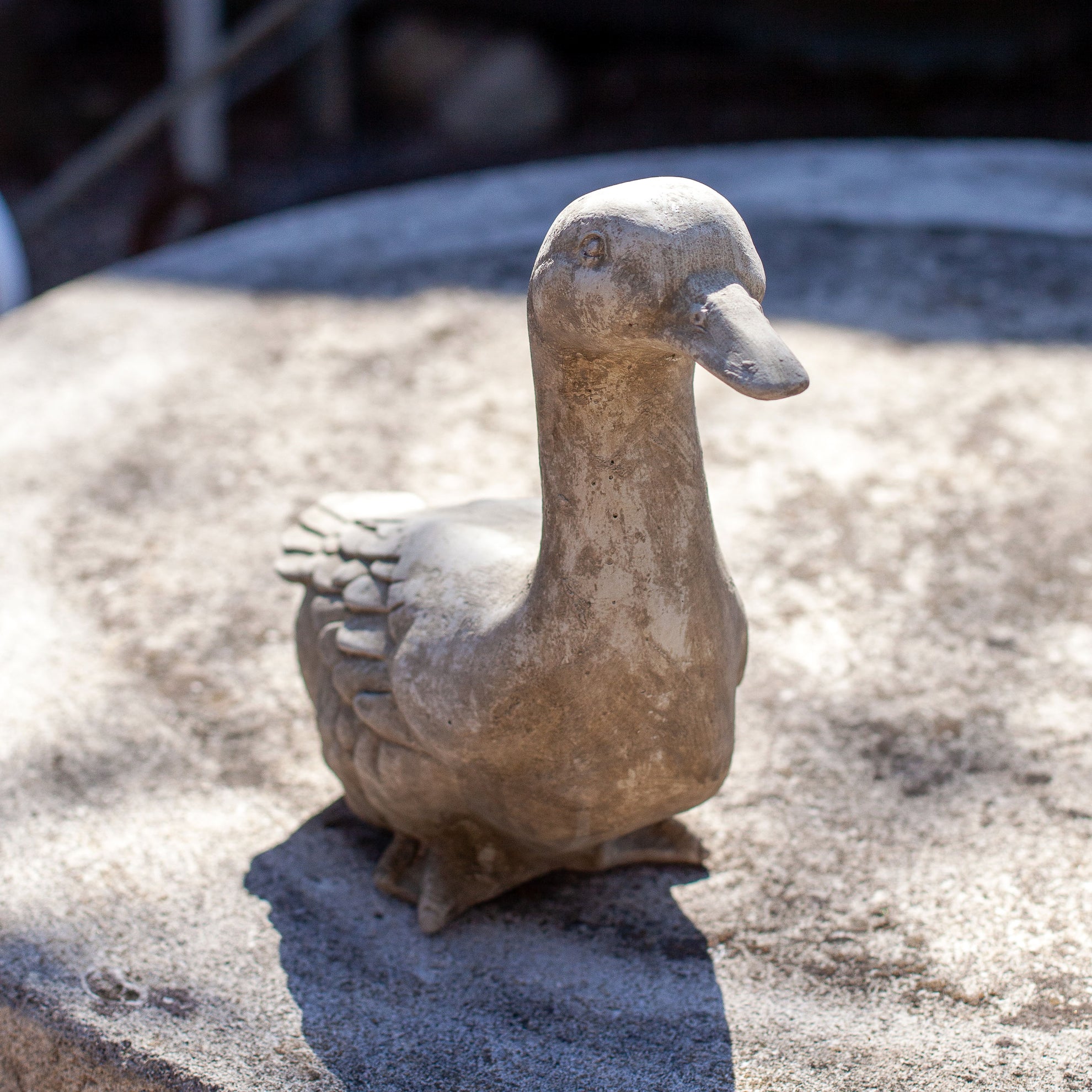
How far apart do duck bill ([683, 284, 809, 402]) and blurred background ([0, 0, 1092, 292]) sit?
160 inches

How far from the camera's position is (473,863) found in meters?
1.35

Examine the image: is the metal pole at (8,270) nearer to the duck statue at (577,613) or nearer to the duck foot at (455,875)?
the duck statue at (577,613)

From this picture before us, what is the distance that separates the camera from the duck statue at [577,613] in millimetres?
1023

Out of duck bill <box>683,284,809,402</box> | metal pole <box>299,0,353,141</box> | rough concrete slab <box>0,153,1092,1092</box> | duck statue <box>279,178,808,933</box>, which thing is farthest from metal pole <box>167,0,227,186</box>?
duck bill <box>683,284,809,402</box>

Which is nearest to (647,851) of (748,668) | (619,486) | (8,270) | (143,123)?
(748,668)

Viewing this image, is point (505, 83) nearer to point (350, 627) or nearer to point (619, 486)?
point (350, 627)

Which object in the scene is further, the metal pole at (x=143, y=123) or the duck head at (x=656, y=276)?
the metal pole at (x=143, y=123)

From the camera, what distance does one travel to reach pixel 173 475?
7.06ft

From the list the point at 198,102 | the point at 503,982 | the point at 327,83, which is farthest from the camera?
the point at 327,83

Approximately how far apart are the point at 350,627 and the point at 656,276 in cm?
53

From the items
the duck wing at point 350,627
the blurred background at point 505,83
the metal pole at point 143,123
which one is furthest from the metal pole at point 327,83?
the duck wing at point 350,627

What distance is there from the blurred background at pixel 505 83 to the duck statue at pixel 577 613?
3775 millimetres

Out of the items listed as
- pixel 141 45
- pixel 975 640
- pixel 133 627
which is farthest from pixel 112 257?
pixel 975 640

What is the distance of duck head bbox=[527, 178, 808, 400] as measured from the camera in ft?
3.26
